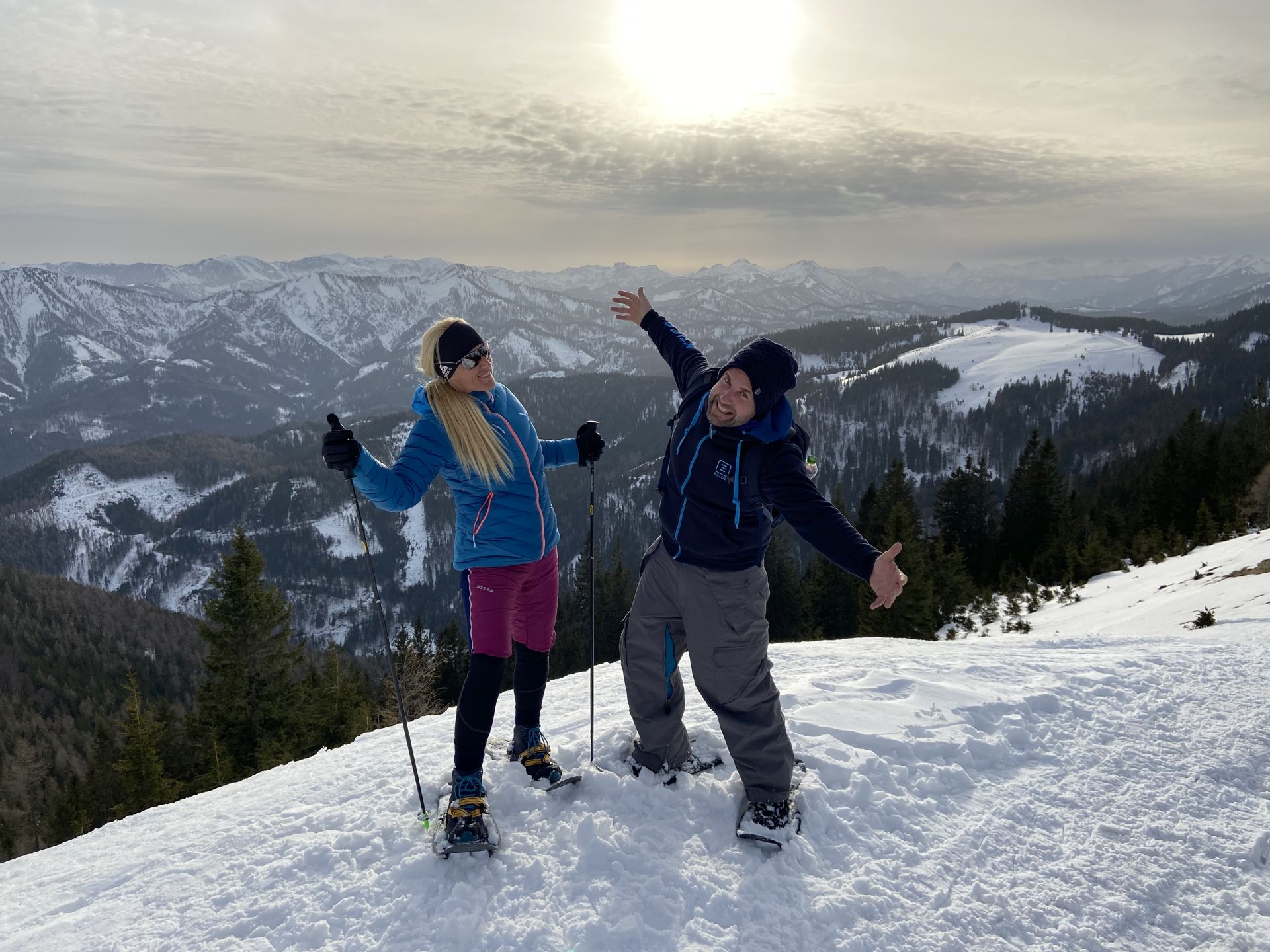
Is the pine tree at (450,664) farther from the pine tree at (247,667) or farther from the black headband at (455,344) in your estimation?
the black headband at (455,344)

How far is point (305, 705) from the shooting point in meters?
22.4

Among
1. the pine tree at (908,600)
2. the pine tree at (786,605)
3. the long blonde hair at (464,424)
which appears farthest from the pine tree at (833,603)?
the long blonde hair at (464,424)

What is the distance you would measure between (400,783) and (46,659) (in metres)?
123

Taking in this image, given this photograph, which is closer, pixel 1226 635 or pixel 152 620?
pixel 1226 635

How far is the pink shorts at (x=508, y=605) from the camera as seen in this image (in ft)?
13.1

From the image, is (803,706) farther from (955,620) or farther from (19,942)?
(955,620)

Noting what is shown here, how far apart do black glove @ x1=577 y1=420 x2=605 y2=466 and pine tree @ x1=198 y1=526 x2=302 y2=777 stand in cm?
1890

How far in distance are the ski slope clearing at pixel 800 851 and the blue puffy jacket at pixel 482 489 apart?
1601 mm

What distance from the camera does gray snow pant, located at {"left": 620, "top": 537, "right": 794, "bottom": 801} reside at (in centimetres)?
377

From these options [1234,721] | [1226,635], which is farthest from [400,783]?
[1226,635]

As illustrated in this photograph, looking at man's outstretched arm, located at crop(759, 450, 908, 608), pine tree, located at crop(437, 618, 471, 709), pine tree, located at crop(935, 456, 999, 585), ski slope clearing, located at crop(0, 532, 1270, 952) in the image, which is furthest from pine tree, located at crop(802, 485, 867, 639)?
man's outstretched arm, located at crop(759, 450, 908, 608)

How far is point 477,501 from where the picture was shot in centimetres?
409

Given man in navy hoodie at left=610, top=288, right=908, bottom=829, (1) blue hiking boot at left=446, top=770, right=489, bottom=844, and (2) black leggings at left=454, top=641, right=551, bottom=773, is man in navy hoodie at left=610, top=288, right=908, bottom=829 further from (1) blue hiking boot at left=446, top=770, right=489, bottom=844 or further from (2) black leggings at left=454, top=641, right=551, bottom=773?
(1) blue hiking boot at left=446, top=770, right=489, bottom=844

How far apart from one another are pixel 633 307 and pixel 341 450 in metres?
2.70
